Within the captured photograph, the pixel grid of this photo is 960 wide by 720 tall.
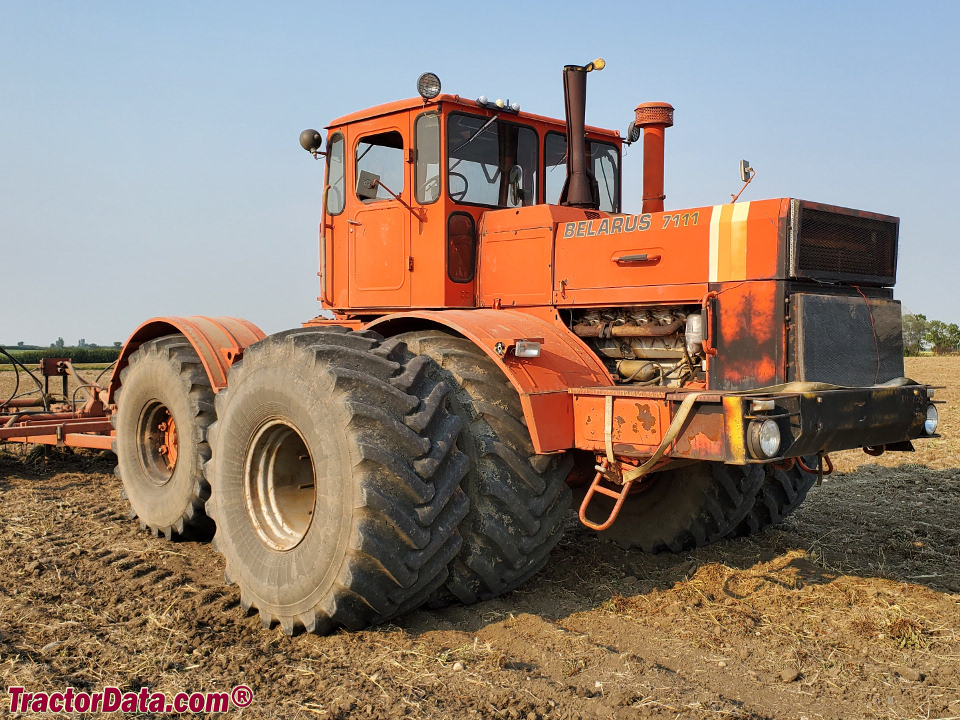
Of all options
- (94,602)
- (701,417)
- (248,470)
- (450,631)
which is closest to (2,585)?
(94,602)

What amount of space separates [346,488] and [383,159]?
2.90 m

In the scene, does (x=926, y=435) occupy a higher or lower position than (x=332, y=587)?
higher

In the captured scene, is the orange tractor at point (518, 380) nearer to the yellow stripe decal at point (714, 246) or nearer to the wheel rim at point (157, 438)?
the yellow stripe decal at point (714, 246)

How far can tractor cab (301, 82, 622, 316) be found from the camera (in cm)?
579

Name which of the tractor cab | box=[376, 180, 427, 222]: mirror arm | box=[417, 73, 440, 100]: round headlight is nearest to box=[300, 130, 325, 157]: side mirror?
the tractor cab

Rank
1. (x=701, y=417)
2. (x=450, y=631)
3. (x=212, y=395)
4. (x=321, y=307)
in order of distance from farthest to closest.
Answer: (x=321, y=307) < (x=212, y=395) < (x=450, y=631) < (x=701, y=417)

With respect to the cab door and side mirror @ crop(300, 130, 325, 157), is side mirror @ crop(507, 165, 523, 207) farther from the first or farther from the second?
side mirror @ crop(300, 130, 325, 157)

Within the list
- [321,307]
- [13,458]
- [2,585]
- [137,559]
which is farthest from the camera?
[13,458]

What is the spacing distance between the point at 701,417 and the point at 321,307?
3880 mm

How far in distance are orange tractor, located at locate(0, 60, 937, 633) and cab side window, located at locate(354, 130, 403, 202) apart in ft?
0.06

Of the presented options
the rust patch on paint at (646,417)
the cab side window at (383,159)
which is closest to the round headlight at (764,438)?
the rust patch on paint at (646,417)

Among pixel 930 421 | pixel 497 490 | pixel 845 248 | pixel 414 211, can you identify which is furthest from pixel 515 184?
pixel 930 421

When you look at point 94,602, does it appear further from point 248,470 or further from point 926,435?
point 926,435

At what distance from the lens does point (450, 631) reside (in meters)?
4.41
